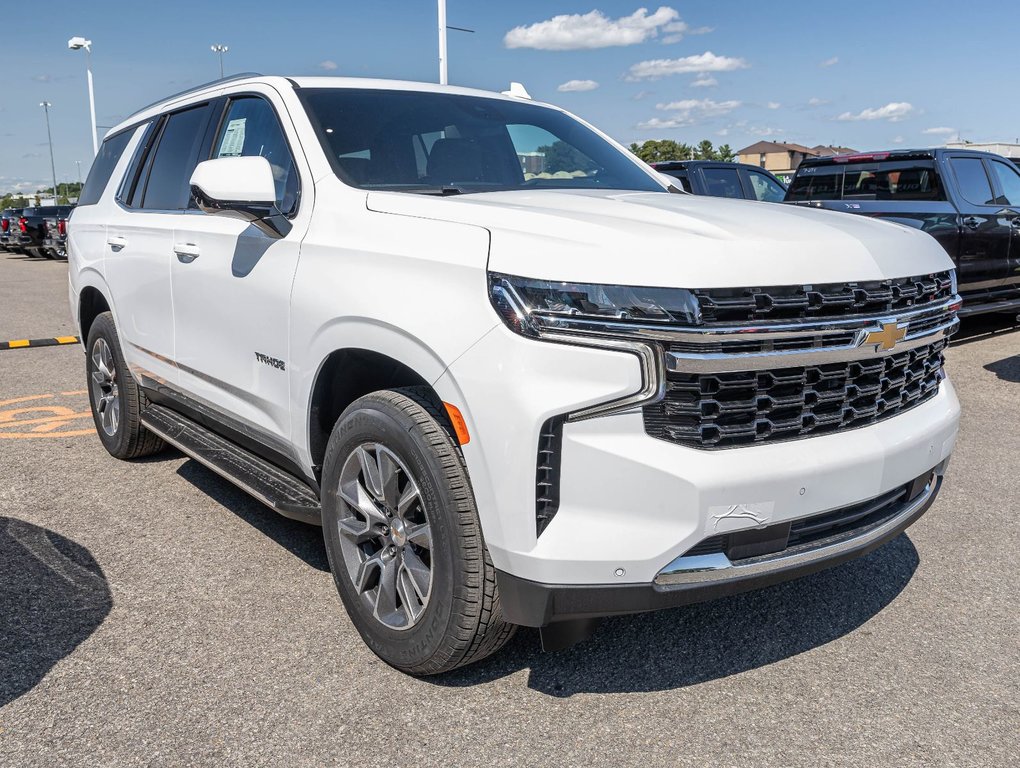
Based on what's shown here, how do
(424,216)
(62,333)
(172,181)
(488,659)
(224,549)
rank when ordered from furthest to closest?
(62,333) < (172,181) < (224,549) < (488,659) < (424,216)

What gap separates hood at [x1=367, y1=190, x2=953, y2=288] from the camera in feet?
7.55

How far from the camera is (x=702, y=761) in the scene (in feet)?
8.07

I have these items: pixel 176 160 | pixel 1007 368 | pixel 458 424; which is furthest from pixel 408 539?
pixel 1007 368

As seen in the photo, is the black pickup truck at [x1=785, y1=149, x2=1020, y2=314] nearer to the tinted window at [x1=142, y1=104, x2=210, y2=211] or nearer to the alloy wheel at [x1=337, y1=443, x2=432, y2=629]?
the tinted window at [x1=142, y1=104, x2=210, y2=211]

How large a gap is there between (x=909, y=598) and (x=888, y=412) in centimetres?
106

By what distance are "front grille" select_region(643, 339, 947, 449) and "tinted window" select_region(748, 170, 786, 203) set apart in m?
10.4

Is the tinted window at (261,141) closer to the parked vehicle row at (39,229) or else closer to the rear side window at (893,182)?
the rear side window at (893,182)

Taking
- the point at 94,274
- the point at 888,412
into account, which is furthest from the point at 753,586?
→ the point at 94,274

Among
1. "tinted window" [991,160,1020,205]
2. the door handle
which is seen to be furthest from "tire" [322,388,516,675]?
"tinted window" [991,160,1020,205]

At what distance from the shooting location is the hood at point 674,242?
7.55 ft

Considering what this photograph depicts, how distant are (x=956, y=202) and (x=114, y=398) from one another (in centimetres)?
794

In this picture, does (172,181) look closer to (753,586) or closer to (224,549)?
(224,549)

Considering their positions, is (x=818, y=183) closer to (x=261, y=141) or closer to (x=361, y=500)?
(x=261, y=141)

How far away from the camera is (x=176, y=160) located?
14.7 ft
